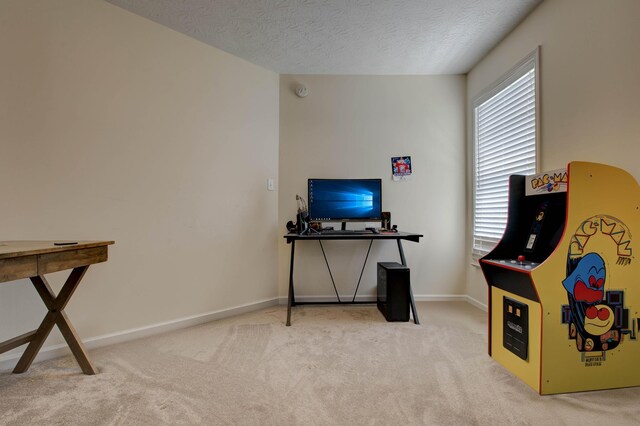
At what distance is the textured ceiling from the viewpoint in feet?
7.37

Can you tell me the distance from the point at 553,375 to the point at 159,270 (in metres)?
2.67

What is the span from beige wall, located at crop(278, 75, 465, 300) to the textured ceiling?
10.1 inches

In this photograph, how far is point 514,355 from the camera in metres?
1.74

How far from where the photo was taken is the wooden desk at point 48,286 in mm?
1502

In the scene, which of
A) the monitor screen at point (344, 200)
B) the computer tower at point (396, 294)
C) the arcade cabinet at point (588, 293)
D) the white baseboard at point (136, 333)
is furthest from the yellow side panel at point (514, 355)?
the white baseboard at point (136, 333)

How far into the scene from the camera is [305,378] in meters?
1.74

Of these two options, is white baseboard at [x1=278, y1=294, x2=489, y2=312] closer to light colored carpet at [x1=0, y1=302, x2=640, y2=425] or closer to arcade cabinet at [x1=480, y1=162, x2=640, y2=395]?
light colored carpet at [x1=0, y1=302, x2=640, y2=425]

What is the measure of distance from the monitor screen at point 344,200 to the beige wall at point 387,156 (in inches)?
12.8

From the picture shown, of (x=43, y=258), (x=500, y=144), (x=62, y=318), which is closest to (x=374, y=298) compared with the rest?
(x=500, y=144)

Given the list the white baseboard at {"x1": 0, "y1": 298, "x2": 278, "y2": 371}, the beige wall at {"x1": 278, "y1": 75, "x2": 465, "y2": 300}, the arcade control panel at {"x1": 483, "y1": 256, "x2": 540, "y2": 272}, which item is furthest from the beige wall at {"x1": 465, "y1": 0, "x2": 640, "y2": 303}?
the white baseboard at {"x1": 0, "y1": 298, "x2": 278, "y2": 371}

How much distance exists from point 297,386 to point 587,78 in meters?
2.50

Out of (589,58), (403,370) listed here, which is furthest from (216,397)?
(589,58)

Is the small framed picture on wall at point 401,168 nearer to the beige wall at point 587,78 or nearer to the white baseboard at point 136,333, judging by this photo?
the beige wall at point 587,78

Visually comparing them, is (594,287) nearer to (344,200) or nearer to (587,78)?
(587,78)
